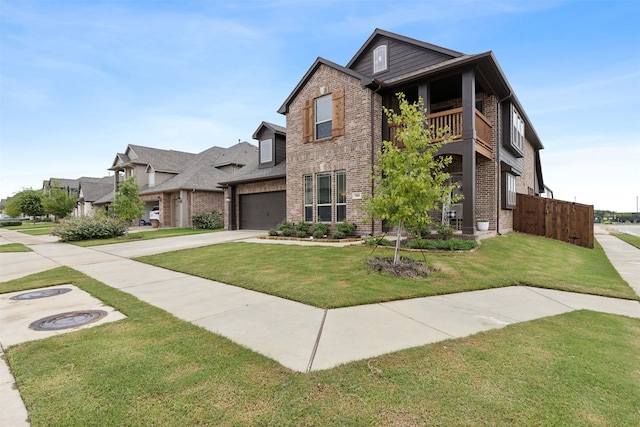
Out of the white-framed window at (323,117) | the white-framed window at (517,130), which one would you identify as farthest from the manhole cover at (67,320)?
the white-framed window at (517,130)

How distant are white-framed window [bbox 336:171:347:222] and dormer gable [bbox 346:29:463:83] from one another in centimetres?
463

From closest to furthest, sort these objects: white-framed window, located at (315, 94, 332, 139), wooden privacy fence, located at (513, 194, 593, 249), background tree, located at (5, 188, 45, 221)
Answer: wooden privacy fence, located at (513, 194, 593, 249)
white-framed window, located at (315, 94, 332, 139)
background tree, located at (5, 188, 45, 221)

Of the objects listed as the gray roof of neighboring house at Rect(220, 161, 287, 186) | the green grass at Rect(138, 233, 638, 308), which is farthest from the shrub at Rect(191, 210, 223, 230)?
the green grass at Rect(138, 233, 638, 308)

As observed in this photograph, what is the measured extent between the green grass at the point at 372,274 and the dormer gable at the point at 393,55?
762 cm

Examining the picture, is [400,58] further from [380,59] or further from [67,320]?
[67,320]

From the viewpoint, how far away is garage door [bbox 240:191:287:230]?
1650cm

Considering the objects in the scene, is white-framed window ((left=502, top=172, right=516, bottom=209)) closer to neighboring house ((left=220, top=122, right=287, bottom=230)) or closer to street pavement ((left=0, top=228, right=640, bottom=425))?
street pavement ((left=0, top=228, right=640, bottom=425))

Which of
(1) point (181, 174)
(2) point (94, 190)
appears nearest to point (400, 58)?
(1) point (181, 174)

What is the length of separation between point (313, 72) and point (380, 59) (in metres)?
3.14

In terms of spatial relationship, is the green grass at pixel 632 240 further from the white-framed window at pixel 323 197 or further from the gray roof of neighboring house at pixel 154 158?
the gray roof of neighboring house at pixel 154 158

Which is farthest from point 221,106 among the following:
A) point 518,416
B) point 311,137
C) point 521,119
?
point 518,416

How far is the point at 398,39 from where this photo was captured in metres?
12.5

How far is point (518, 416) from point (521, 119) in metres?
16.8

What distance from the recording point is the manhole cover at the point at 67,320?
3.72m
